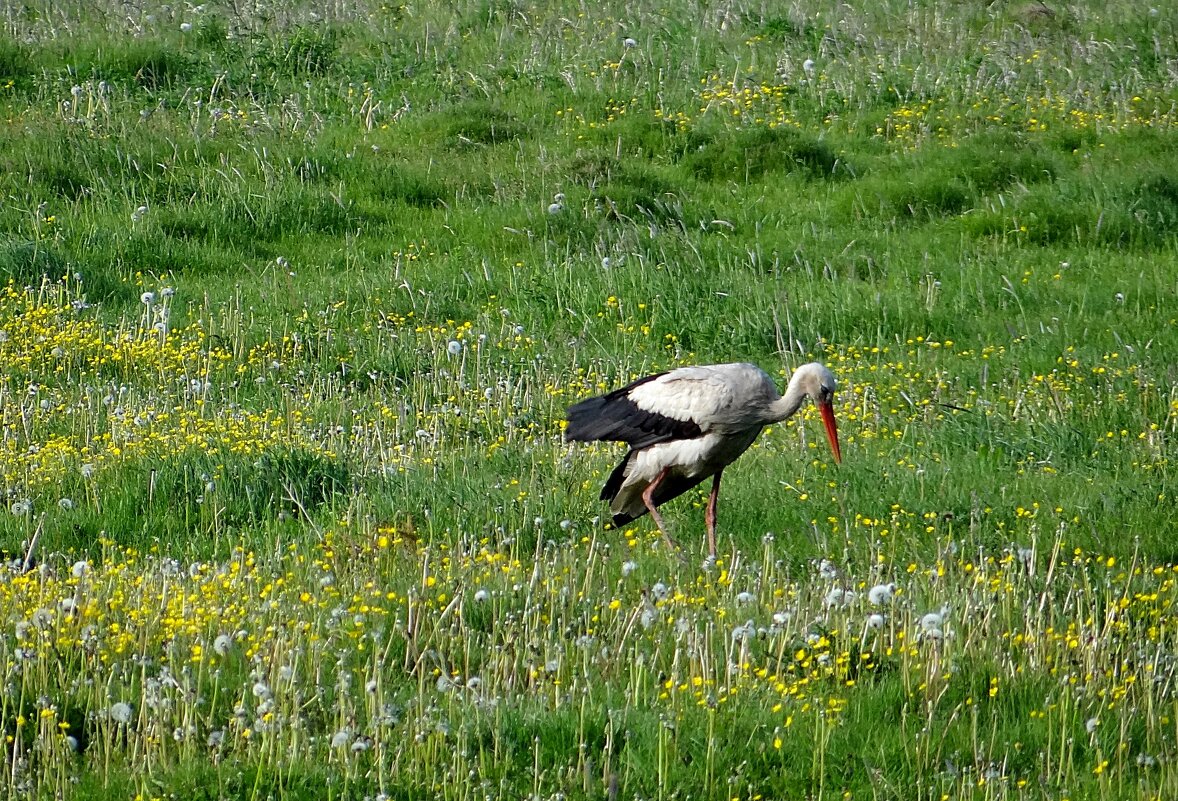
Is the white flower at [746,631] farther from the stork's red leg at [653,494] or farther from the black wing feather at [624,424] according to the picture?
the black wing feather at [624,424]

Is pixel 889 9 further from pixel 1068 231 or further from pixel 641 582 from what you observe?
pixel 641 582

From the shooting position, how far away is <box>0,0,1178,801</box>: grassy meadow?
15.2ft

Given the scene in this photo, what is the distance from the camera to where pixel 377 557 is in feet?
20.6

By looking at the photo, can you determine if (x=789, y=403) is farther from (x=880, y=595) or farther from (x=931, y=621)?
(x=931, y=621)

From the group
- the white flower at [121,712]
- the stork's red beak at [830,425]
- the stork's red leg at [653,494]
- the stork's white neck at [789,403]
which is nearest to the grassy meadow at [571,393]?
the white flower at [121,712]

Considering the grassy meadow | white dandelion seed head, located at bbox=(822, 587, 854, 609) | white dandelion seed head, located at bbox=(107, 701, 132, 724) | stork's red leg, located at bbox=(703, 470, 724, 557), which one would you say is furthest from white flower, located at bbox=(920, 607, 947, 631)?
white dandelion seed head, located at bbox=(107, 701, 132, 724)

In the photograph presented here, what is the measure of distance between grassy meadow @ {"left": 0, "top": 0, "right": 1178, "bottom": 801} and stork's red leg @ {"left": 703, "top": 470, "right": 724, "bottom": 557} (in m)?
0.13

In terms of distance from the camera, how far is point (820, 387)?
23.2 feet

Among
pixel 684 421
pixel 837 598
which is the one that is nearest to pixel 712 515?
pixel 684 421

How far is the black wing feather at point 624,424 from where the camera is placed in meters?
7.24

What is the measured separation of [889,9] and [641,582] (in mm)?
11475

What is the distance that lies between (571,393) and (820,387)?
2105mm

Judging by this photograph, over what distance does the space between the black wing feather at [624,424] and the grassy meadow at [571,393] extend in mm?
307

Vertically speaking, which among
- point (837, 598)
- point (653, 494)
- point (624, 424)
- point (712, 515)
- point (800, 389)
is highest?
point (800, 389)
